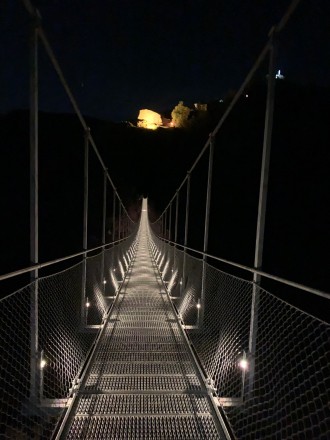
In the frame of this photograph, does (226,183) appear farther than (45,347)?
Yes

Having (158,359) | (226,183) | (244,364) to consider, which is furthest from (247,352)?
(226,183)

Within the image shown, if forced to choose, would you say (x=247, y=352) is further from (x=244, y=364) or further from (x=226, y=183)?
(x=226, y=183)

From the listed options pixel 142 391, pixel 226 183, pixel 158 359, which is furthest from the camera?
pixel 226 183

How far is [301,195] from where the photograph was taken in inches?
1234

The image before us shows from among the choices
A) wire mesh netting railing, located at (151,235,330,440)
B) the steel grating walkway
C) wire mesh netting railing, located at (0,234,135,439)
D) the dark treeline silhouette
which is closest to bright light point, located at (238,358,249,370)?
wire mesh netting railing, located at (151,235,330,440)

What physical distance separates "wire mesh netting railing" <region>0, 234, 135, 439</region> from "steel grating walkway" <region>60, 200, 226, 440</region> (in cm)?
9

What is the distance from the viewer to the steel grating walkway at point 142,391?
1.41 m

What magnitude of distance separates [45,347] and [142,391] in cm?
53

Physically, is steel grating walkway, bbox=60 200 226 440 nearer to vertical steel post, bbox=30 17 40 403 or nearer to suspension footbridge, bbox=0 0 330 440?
suspension footbridge, bbox=0 0 330 440

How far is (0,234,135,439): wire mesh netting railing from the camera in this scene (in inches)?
55.0

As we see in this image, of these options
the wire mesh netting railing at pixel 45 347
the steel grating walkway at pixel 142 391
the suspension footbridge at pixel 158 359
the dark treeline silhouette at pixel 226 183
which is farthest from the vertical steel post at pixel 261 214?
the dark treeline silhouette at pixel 226 183

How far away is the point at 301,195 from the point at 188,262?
101 feet

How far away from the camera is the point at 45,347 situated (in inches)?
69.4

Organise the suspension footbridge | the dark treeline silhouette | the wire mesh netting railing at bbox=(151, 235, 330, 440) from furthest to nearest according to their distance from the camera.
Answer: the dark treeline silhouette → the suspension footbridge → the wire mesh netting railing at bbox=(151, 235, 330, 440)
